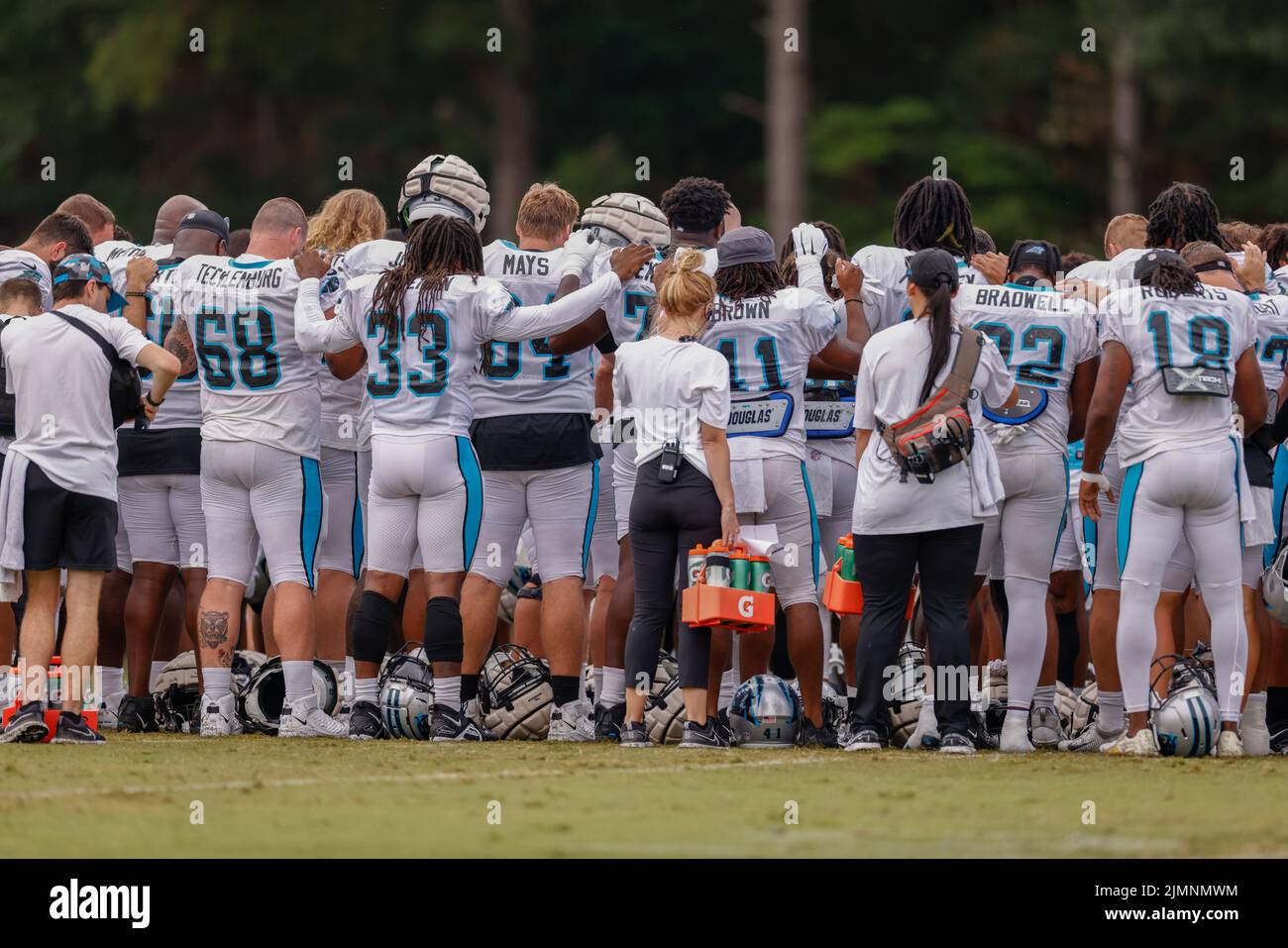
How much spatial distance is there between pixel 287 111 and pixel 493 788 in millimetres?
29687

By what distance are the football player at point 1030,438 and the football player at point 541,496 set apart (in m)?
1.85

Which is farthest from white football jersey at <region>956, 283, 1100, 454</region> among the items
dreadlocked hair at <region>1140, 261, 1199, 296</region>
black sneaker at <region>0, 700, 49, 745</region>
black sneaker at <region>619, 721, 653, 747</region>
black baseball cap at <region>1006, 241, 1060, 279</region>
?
black sneaker at <region>0, 700, 49, 745</region>

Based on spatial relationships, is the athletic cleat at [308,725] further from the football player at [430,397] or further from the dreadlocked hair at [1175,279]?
the dreadlocked hair at [1175,279]

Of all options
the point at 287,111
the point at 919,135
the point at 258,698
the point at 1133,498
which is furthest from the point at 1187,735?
the point at 287,111

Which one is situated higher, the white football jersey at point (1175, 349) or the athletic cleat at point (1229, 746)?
the white football jersey at point (1175, 349)

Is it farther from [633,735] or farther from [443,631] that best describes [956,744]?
[443,631]

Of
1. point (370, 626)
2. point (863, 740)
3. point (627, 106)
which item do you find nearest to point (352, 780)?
point (370, 626)

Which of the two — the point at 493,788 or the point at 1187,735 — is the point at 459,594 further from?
the point at 1187,735

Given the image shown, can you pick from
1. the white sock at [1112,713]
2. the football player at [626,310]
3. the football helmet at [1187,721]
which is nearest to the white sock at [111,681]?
the football player at [626,310]

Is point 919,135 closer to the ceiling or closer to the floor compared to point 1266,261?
closer to the ceiling

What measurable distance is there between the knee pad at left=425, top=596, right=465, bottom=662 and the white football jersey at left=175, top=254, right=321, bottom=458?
1068 mm

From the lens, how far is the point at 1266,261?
1114 cm

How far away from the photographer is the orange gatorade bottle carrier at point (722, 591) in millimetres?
9430

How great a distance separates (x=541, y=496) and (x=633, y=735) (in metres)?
1.26
